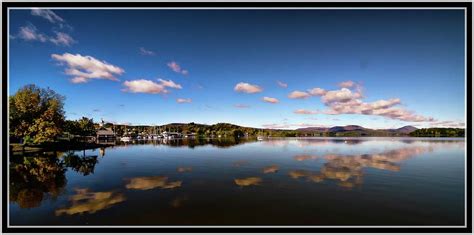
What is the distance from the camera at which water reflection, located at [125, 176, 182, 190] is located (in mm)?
21406

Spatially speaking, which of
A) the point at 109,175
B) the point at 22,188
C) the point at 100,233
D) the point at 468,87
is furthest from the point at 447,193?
the point at 22,188

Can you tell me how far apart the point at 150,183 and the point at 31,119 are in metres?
50.5

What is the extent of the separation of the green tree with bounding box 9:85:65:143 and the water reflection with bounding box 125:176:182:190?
4064 cm

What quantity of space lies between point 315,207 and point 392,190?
338 inches

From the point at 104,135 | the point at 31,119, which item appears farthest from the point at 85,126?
the point at 31,119

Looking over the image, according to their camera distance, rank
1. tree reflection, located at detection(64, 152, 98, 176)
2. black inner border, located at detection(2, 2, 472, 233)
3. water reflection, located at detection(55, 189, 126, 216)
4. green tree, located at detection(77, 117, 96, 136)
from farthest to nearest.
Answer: green tree, located at detection(77, 117, 96, 136)
tree reflection, located at detection(64, 152, 98, 176)
water reflection, located at detection(55, 189, 126, 216)
black inner border, located at detection(2, 2, 472, 233)

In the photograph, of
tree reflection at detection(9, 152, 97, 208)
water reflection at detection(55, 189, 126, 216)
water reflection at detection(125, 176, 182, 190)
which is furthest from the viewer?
water reflection at detection(125, 176, 182, 190)

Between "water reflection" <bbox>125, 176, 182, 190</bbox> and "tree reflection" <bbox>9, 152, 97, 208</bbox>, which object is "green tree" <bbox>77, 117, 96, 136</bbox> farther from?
"water reflection" <bbox>125, 176, 182, 190</bbox>

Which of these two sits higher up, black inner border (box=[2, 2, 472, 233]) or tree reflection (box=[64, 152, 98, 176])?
black inner border (box=[2, 2, 472, 233])

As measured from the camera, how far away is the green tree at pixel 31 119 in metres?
52.2

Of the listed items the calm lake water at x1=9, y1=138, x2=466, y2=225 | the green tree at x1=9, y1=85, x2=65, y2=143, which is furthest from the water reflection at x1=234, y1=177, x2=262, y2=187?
the green tree at x1=9, y1=85, x2=65, y2=143

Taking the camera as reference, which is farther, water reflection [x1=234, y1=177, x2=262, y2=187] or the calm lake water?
water reflection [x1=234, y1=177, x2=262, y2=187]

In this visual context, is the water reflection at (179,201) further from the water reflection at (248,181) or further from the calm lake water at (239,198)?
the water reflection at (248,181)

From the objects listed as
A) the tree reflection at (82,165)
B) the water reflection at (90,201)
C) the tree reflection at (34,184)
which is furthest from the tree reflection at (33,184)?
the tree reflection at (82,165)
